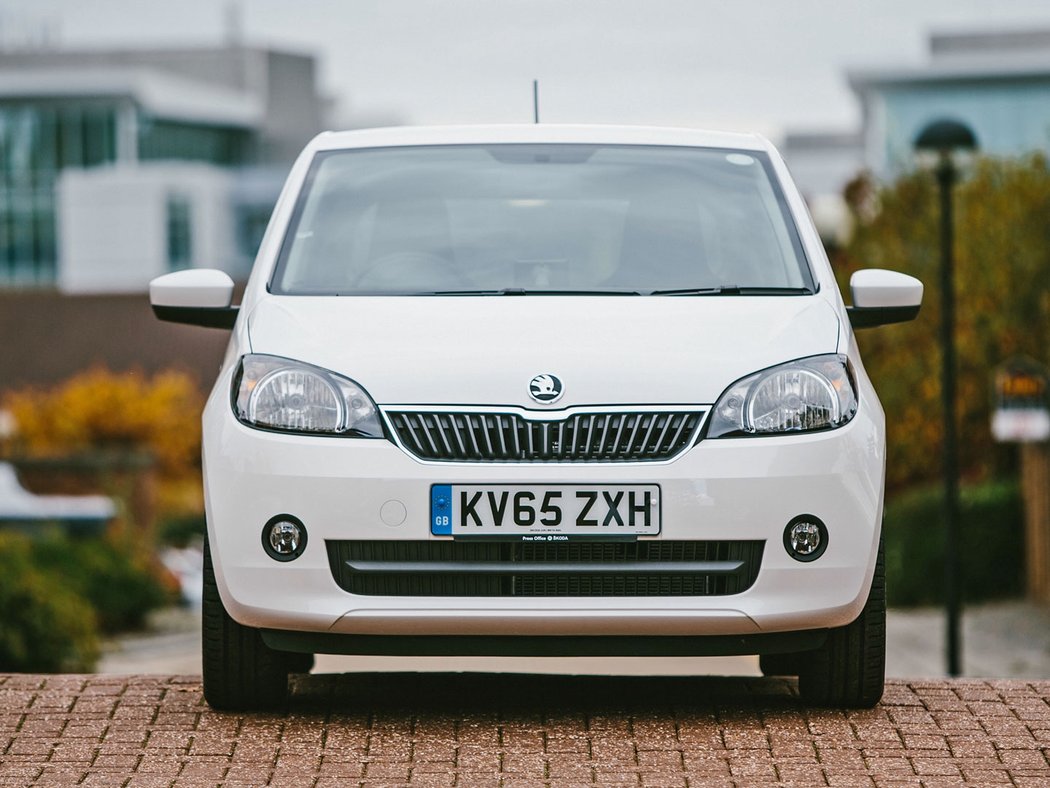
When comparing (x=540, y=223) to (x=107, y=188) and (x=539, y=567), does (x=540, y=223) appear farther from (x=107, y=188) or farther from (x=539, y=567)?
(x=107, y=188)

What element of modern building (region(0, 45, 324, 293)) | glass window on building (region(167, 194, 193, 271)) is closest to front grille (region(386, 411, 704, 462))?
modern building (region(0, 45, 324, 293))

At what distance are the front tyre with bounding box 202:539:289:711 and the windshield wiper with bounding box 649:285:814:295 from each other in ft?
5.03

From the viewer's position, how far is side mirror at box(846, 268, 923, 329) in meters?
5.73

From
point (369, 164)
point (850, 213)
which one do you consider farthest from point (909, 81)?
point (369, 164)

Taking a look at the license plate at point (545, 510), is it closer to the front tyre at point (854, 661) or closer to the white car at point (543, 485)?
the white car at point (543, 485)

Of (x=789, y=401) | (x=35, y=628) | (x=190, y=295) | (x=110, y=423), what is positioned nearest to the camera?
(x=789, y=401)

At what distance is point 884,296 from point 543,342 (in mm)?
1244

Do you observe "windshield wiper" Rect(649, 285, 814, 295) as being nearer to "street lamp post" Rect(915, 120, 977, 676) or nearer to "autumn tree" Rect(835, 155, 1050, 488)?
"street lamp post" Rect(915, 120, 977, 676)

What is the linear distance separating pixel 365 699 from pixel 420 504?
3.52 feet

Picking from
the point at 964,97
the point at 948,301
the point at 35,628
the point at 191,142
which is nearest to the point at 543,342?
the point at 35,628

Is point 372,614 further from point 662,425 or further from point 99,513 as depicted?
point 99,513

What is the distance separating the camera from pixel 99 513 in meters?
29.8

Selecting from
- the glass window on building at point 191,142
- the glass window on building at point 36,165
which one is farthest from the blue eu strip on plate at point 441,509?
the glass window on building at point 191,142

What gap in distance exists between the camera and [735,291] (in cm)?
555
